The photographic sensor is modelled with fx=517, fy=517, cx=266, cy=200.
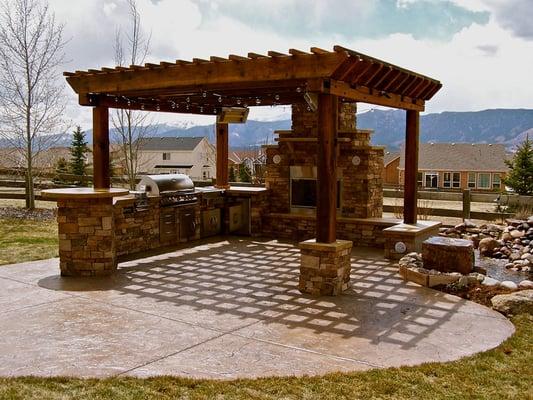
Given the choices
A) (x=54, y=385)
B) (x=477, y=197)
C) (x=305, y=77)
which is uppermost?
(x=305, y=77)

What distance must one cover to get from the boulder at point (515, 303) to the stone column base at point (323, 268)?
6.01 feet

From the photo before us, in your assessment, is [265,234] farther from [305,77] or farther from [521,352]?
[521,352]

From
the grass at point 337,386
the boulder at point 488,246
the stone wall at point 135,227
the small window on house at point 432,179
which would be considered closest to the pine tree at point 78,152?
the stone wall at point 135,227

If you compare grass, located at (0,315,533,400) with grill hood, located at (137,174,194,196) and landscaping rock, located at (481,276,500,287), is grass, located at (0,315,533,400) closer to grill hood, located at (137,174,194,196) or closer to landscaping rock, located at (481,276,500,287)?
landscaping rock, located at (481,276,500,287)

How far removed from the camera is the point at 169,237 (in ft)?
32.8

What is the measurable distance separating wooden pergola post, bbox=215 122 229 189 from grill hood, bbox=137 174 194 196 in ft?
6.26

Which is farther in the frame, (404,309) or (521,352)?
(404,309)

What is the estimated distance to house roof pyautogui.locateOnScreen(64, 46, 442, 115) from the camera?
6309 mm

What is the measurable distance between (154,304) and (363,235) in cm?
524

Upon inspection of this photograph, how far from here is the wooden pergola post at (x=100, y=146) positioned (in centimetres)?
859

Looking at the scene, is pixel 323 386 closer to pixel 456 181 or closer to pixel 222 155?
pixel 222 155

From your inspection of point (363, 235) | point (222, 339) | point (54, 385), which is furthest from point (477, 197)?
point (54, 385)

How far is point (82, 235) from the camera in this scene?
7504 mm

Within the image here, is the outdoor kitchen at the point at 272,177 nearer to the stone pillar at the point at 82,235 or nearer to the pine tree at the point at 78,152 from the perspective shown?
the stone pillar at the point at 82,235
